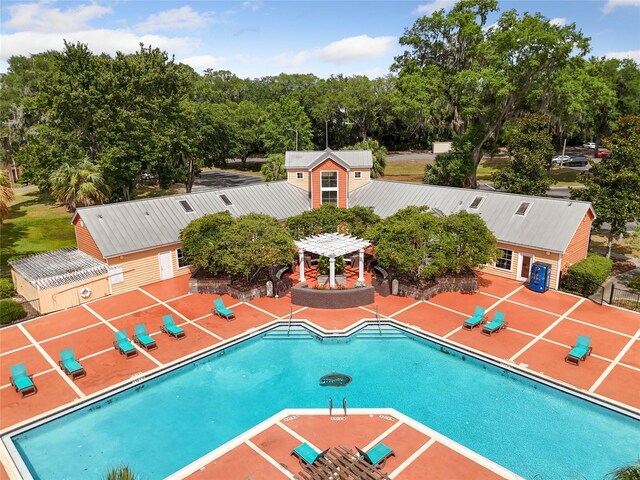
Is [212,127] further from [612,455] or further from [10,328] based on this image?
[612,455]

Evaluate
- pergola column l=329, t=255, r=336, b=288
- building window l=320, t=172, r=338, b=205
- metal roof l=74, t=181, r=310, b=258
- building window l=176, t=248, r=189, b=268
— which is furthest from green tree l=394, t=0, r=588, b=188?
building window l=176, t=248, r=189, b=268

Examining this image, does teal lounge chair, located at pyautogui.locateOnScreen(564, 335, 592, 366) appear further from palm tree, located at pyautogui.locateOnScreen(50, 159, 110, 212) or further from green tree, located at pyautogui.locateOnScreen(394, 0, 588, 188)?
palm tree, located at pyautogui.locateOnScreen(50, 159, 110, 212)

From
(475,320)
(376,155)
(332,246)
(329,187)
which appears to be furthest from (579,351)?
(376,155)

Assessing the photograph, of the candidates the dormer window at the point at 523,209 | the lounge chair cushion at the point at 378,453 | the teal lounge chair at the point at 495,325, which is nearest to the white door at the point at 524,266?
the dormer window at the point at 523,209

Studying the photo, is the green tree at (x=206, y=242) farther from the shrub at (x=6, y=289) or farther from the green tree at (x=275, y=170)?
the green tree at (x=275, y=170)

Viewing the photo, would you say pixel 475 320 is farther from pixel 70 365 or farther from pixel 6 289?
pixel 6 289

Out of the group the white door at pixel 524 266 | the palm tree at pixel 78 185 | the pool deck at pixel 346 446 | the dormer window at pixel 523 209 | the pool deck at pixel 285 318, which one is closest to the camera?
the pool deck at pixel 346 446

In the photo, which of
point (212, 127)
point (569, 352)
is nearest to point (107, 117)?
point (212, 127)
